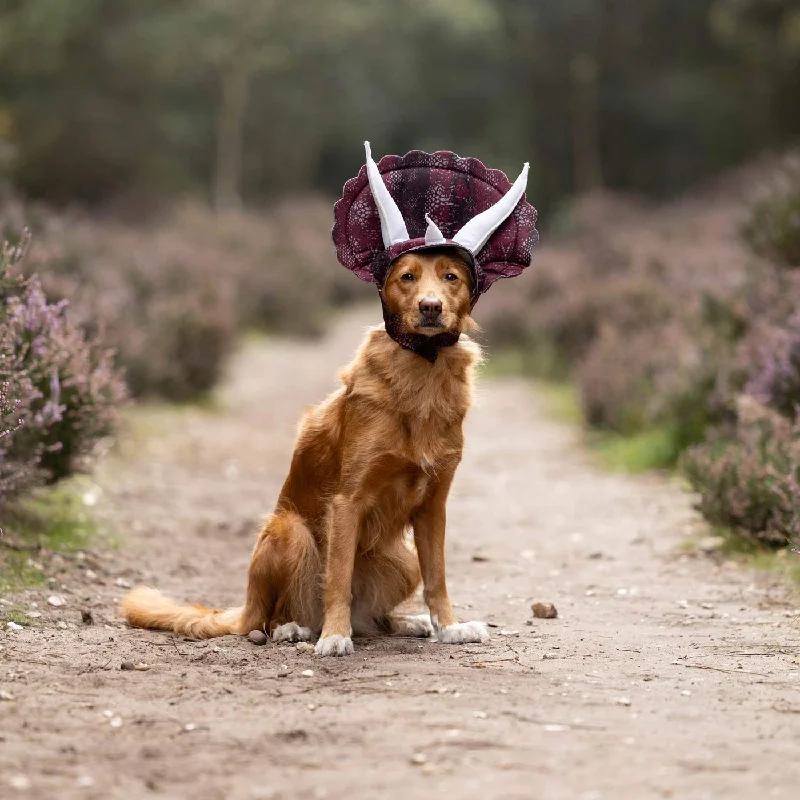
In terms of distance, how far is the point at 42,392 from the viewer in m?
6.84

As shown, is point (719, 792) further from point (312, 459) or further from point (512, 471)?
point (512, 471)

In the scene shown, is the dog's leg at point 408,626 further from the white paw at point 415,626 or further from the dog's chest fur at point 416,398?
the dog's chest fur at point 416,398

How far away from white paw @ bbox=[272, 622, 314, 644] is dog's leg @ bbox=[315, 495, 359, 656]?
22 cm

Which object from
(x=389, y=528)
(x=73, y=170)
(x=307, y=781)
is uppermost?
(x=73, y=170)

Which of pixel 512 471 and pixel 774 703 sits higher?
pixel 512 471

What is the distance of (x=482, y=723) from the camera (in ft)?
12.5

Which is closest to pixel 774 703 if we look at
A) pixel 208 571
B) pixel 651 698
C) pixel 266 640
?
pixel 651 698

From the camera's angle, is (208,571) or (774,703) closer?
(774,703)

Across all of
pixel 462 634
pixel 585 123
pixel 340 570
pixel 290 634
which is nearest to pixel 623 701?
pixel 462 634

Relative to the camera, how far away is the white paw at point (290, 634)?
16.7ft

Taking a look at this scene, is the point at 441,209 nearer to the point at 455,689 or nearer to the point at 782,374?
the point at 455,689

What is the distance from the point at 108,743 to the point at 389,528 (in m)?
1.76

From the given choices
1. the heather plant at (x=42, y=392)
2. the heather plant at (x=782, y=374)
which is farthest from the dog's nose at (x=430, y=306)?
the heather plant at (x=782, y=374)

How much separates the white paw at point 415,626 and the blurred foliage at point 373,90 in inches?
761
